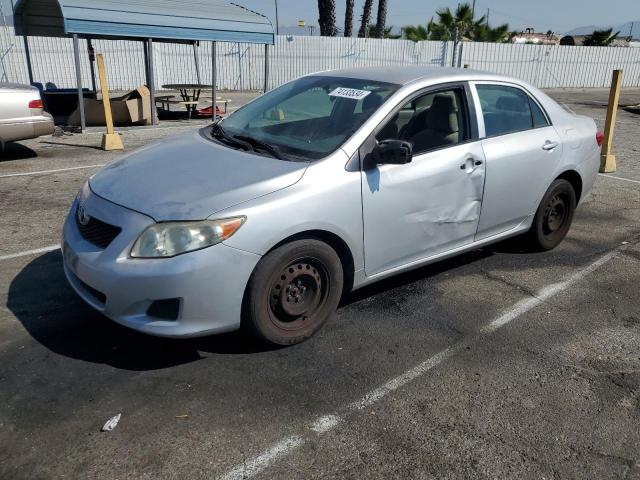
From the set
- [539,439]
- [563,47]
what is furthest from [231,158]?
[563,47]

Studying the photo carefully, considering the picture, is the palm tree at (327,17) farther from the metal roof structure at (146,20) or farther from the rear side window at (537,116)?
the rear side window at (537,116)

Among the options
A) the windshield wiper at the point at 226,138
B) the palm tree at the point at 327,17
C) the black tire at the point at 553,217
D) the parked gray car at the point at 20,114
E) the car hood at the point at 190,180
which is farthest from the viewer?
the palm tree at the point at 327,17

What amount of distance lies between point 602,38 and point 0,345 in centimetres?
4182

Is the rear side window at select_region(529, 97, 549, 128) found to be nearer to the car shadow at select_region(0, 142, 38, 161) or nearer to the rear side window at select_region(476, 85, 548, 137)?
the rear side window at select_region(476, 85, 548, 137)

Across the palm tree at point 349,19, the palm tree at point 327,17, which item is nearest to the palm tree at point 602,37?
the palm tree at point 349,19

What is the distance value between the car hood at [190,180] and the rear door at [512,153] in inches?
67.9

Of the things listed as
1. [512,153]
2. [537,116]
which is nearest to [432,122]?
[512,153]

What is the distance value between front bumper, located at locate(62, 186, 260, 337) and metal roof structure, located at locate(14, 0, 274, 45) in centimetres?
928

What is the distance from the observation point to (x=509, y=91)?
15.5 ft

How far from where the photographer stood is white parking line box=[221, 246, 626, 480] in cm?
255

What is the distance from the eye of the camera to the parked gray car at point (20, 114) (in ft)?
26.7

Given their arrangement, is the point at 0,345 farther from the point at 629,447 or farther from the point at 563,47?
the point at 563,47

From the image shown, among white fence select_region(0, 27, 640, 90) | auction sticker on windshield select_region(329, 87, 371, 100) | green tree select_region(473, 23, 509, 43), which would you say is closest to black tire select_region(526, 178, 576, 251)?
auction sticker on windshield select_region(329, 87, 371, 100)

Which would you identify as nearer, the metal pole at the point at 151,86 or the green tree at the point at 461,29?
the metal pole at the point at 151,86
